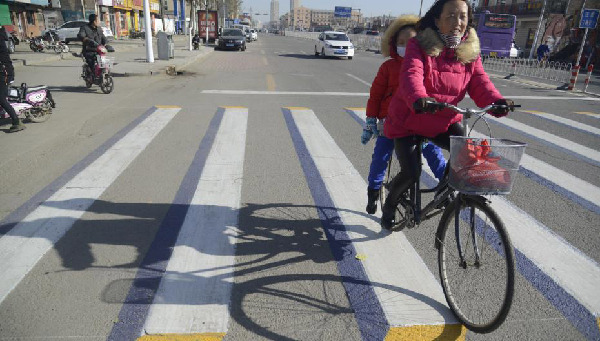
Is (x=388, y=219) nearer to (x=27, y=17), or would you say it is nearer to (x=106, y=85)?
(x=106, y=85)

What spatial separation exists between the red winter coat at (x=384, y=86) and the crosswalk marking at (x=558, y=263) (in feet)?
5.48

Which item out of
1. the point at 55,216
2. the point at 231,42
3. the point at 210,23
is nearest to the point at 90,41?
the point at 55,216

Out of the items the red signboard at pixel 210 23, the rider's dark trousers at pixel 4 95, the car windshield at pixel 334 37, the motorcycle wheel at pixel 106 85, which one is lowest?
the motorcycle wheel at pixel 106 85

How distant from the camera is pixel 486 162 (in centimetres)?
218

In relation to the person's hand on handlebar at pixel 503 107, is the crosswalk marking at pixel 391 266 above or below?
below

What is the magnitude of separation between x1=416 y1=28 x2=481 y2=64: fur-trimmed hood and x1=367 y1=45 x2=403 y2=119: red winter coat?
56cm

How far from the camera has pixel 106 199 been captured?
166 inches

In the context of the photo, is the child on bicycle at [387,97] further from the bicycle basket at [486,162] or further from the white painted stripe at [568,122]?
the white painted stripe at [568,122]

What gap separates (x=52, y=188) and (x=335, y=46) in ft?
76.5

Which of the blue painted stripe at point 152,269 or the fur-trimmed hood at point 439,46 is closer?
the blue painted stripe at point 152,269

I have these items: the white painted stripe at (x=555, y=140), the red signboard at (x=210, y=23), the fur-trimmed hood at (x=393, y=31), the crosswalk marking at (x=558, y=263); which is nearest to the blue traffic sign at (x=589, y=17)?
the white painted stripe at (x=555, y=140)

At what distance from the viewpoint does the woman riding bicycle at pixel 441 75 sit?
265 centimetres

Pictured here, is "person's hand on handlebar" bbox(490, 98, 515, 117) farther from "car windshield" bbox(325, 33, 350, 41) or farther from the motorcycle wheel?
"car windshield" bbox(325, 33, 350, 41)

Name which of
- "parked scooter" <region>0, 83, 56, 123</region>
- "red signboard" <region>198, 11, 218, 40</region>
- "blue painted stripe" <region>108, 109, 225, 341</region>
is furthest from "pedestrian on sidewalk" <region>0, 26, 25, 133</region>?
"red signboard" <region>198, 11, 218, 40</region>
